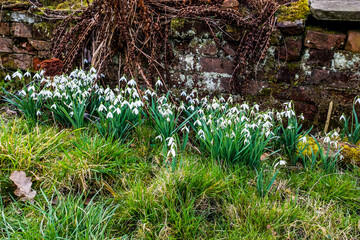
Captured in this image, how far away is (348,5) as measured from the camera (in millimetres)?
2715

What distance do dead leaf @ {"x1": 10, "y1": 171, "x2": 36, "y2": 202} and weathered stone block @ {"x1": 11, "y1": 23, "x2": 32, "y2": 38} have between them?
241cm

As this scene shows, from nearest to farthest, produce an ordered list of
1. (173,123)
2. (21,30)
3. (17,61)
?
1. (173,123)
2. (21,30)
3. (17,61)

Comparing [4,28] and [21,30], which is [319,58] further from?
[4,28]

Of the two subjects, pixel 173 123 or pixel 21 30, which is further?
pixel 21 30

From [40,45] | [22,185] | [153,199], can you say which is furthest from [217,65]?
[40,45]

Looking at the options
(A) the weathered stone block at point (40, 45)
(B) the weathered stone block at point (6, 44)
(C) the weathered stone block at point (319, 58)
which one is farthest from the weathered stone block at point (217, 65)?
(B) the weathered stone block at point (6, 44)

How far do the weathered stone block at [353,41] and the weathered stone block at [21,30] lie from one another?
386cm

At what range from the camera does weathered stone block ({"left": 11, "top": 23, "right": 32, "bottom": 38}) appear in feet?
11.4

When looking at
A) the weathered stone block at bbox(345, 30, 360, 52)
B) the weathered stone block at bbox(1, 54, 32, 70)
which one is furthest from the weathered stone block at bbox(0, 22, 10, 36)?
the weathered stone block at bbox(345, 30, 360, 52)

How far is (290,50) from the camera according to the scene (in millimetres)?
2830

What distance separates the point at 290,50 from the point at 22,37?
135 inches

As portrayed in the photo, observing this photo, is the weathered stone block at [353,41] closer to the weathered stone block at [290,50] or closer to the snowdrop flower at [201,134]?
the weathered stone block at [290,50]

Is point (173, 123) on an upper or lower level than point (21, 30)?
lower

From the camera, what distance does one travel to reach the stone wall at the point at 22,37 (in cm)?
343
